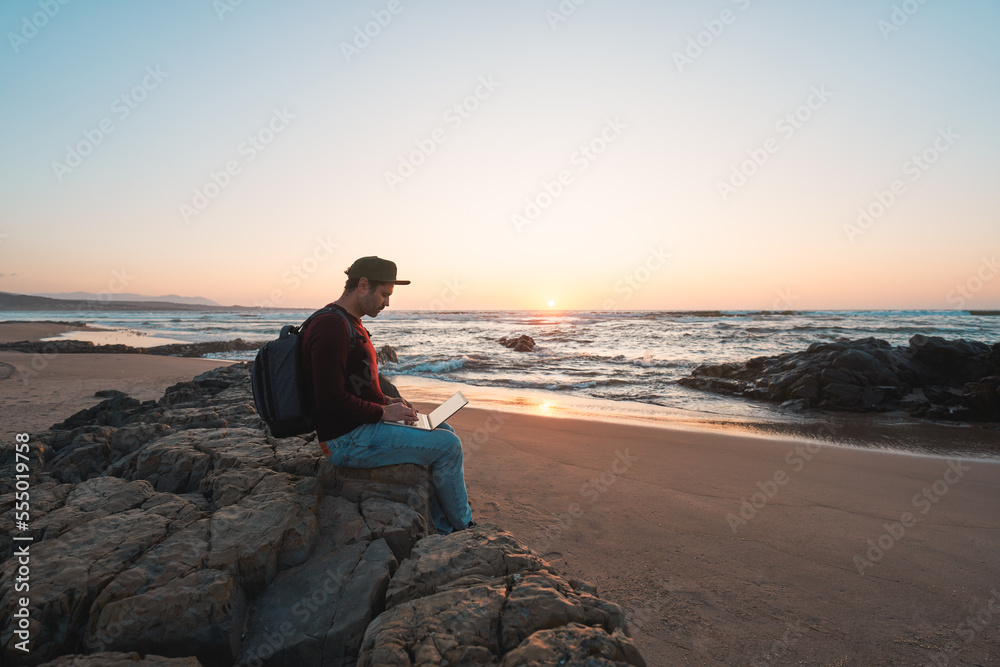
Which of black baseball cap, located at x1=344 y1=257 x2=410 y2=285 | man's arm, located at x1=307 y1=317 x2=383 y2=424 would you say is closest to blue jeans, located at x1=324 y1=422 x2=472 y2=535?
man's arm, located at x1=307 y1=317 x2=383 y2=424

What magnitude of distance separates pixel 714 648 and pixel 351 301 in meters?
3.35

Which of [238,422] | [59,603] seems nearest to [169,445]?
[238,422]

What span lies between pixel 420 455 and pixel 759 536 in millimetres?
3125

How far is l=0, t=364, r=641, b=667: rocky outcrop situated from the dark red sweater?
1.62 feet

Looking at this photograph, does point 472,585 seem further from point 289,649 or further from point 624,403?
point 624,403

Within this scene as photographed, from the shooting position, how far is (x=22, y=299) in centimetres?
9794

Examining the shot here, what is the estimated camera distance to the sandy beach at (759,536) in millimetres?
2791

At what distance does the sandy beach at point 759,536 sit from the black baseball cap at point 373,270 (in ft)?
8.40

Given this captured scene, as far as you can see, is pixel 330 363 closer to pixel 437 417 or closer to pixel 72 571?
pixel 437 417

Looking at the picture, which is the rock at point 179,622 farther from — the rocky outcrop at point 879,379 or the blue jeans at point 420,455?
the rocky outcrop at point 879,379

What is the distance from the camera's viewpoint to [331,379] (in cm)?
316

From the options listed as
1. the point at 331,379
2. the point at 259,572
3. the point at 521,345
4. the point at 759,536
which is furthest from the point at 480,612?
the point at 521,345

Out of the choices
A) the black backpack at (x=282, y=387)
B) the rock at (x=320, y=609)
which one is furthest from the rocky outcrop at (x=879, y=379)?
the black backpack at (x=282, y=387)

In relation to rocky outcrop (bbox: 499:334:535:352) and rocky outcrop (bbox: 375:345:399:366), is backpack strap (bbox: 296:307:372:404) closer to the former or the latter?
rocky outcrop (bbox: 375:345:399:366)
